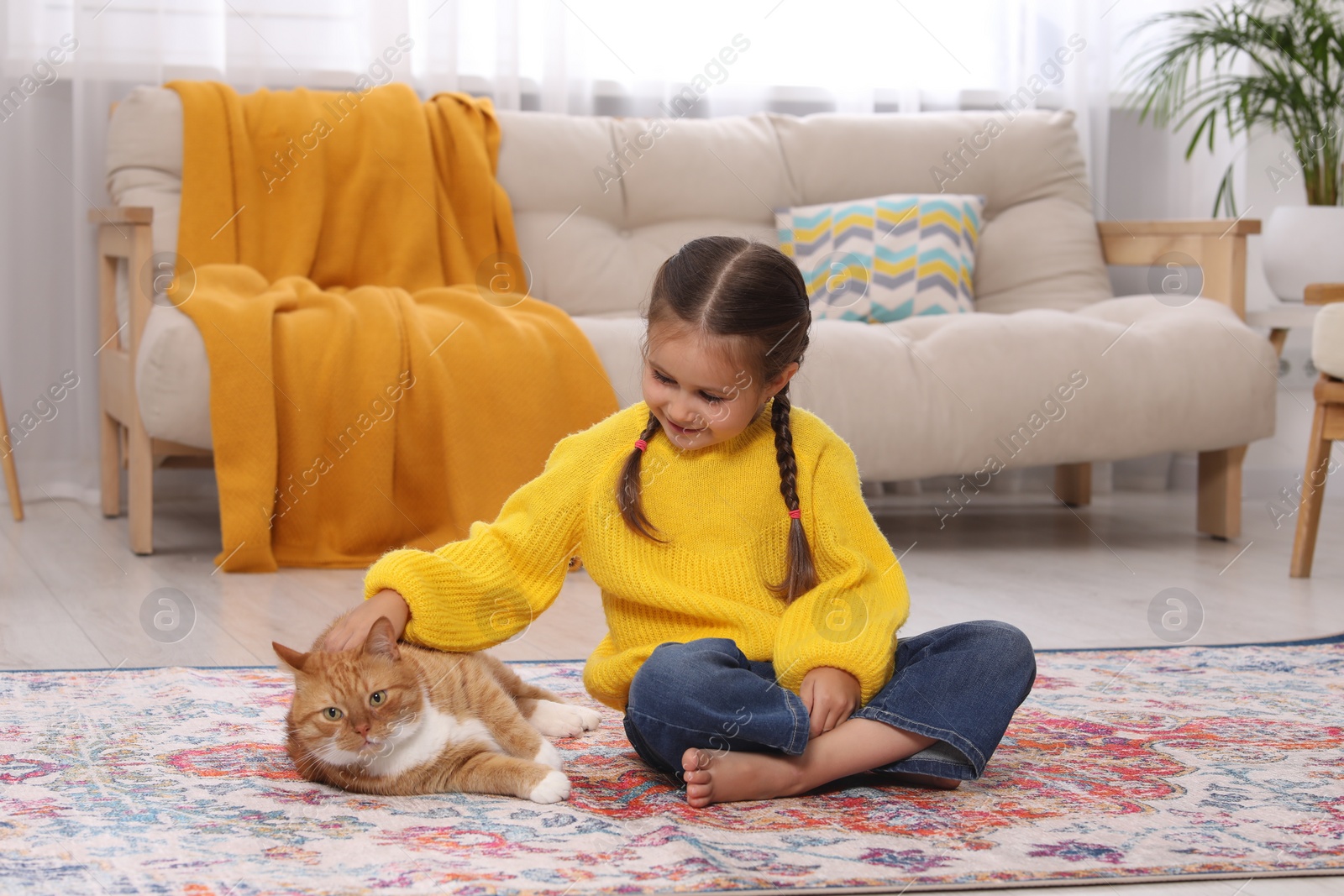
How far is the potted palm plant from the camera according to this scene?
3166 mm

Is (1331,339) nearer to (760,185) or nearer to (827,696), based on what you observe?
(760,185)

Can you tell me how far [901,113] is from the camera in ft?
11.2

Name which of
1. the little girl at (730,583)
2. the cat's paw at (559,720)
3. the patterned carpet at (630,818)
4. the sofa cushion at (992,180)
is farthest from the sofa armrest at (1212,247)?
the cat's paw at (559,720)

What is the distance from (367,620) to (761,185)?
222cm

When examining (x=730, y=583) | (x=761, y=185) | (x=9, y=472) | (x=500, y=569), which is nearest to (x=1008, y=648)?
(x=730, y=583)

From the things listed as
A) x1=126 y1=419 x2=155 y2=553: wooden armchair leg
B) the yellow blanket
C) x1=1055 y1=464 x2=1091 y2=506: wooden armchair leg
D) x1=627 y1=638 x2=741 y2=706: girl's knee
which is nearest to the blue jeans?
x1=627 y1=638 x2=741 y2=706: girl's knee

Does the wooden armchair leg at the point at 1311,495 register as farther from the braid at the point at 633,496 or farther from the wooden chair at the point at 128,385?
the wooden chair at the point at 128,385

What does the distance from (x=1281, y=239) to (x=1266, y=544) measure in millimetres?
878

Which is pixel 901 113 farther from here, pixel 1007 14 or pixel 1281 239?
pixel 1281 239

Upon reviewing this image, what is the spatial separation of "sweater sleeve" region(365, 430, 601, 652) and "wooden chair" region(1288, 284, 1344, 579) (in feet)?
5.16

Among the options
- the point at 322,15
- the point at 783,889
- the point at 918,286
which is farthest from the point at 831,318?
the point at 783,889

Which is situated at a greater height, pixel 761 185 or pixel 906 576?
pixel 761 185

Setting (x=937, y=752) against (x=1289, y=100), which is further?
(x=1289, y=100)

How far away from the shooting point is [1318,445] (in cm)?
233
